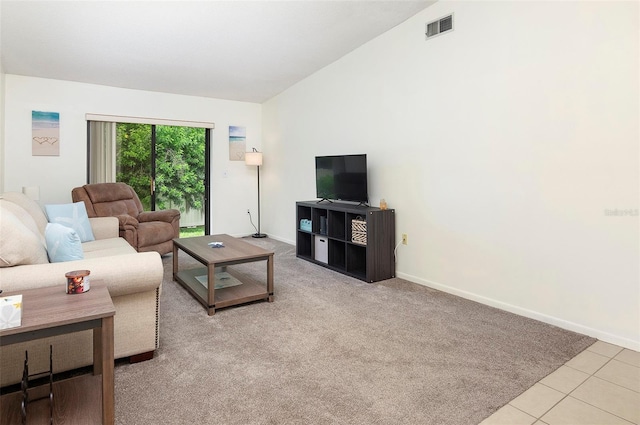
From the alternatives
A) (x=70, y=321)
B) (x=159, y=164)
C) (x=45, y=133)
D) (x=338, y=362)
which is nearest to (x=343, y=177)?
(x=338, y=362)

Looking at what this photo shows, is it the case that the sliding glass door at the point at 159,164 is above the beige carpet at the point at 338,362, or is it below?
above

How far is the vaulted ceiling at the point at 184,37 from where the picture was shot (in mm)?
3268

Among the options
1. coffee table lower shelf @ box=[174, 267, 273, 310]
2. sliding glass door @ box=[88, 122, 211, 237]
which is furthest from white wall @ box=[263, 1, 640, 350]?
sliding glass door @ box=[88, 122, 211, 237]

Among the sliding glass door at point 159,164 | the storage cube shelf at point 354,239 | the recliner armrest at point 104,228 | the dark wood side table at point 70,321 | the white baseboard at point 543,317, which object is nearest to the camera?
the dark wood side table at point 70,321

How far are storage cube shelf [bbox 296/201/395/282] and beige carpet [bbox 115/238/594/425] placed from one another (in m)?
0.61

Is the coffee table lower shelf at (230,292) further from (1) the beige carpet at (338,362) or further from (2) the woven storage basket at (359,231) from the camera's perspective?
(2) the woven storage basket at (359,231)

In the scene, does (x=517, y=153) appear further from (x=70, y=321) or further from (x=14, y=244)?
(x=14, y=244)

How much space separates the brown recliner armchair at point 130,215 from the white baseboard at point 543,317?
321 cm

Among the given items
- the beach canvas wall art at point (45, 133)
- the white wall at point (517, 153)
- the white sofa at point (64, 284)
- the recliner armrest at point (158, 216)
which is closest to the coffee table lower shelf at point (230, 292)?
the white sofa at point (64, 284)

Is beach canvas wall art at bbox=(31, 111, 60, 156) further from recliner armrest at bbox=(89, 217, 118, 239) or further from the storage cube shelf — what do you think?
the storage cube shelf

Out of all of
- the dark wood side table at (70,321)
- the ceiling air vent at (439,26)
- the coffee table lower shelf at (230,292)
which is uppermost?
the ceiling air vent at (439,26)

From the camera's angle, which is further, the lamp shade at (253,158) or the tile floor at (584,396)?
the lamp shade at (253,158)

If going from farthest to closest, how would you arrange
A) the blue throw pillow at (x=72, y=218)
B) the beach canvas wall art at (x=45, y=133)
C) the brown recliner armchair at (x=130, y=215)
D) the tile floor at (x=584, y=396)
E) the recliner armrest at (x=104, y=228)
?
the beach canvas wall art at (x=45, y=133) < the brown recliner armchair at (x=130, y=215) < the recliner armrest at (x=104, y=228) < the blue throw pillow at (x=72, y=218) < the tile floor at (x=584, y=396)

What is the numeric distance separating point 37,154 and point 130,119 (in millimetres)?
1306
